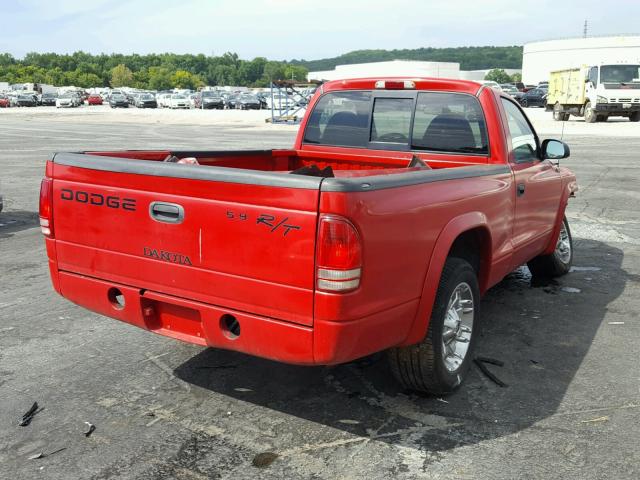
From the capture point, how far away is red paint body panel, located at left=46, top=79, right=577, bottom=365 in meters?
2.97

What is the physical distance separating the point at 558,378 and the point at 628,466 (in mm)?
1050

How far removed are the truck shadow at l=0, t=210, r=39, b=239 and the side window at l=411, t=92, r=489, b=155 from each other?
5.72m

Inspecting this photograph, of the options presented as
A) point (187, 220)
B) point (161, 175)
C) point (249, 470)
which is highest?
point (161, 175)

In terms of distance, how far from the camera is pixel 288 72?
197 meters

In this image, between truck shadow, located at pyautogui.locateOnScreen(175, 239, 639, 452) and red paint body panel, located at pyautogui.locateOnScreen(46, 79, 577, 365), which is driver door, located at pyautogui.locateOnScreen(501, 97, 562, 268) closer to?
truck shadow, located at pyautogui.locateOnScreen(175, 239, 639, 452)

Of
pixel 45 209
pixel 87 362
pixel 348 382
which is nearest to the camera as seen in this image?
pixel 45 209

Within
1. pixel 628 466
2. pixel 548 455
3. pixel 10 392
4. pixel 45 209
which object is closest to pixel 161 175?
pixel 45 209

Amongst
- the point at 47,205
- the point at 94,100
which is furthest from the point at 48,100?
the point at 47,205

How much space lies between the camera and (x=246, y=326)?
3.17 meters

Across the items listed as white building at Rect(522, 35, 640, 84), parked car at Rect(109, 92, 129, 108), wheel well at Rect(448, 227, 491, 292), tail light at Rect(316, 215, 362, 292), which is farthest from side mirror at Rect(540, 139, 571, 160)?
white building at Rect(522, 35, 640, 84)

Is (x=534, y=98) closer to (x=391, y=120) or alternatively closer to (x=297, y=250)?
(x=391, y=120)

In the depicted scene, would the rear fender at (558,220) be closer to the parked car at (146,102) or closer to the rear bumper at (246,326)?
the rear bumper at (246,326)

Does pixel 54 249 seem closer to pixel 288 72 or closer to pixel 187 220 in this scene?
pixel 187 220

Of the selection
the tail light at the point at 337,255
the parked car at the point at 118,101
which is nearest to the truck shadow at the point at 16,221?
the tail light at the point at 337,255
